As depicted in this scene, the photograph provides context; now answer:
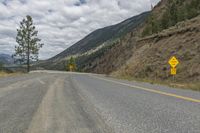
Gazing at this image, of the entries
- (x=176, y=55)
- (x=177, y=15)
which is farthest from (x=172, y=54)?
(x=177, y=15)

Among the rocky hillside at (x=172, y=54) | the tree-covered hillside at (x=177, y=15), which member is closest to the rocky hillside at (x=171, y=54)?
the rocky hillside at (x=172, y=54)

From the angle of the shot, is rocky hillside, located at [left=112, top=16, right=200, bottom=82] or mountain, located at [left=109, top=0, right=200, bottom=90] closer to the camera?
mountain, located at [left=109, top=0, right=200, bottom=90]

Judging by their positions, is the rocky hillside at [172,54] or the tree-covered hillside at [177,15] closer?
the rocky hillside at [172,54]

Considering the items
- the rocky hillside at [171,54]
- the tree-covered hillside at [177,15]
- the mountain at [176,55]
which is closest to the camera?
the mountain at [176,55]

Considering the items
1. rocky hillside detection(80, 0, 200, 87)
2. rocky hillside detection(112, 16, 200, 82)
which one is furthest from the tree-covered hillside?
rocky hillside detection(112, 16, 200, 82)

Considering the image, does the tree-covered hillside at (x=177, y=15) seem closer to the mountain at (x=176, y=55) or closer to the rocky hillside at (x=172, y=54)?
the mountain at (x=176, y=55)

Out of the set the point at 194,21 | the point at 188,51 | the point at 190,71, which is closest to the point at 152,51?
the point at 194,21

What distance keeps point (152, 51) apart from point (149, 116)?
34.7 metres

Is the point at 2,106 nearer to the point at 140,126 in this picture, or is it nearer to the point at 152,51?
the point at 140,126

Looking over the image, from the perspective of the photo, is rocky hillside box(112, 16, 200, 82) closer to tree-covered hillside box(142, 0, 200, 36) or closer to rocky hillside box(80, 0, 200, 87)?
rocky hillside box(80, 0, 200, 87)

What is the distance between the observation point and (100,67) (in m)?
103

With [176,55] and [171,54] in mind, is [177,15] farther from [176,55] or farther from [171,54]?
[176,55]

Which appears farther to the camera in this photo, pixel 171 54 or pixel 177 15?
pixel 177 15

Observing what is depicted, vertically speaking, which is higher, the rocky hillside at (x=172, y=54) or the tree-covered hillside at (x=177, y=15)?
the tree-covered hillside at (x=177, y=15)
